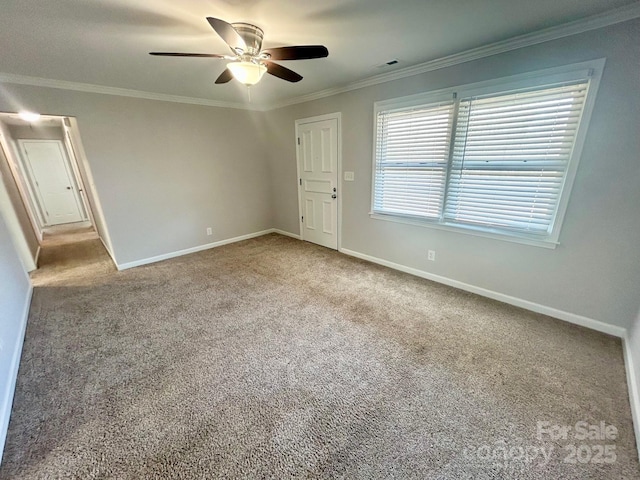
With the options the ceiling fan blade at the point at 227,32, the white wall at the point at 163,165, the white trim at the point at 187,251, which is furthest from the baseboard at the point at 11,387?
the ceiling fan blade at the point at 227,32

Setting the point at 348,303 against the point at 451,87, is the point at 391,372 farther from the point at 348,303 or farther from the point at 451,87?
the point at 451,87

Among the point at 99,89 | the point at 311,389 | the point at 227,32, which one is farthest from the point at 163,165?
the point at 311,389

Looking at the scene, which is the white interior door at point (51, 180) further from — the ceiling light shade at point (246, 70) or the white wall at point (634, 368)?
the white wall at point (634, 368)

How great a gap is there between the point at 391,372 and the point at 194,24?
2878 millimetres

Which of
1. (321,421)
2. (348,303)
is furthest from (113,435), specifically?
(348,303)

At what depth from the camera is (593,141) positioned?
1.97 metres

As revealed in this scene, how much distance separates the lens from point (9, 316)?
2061 mm

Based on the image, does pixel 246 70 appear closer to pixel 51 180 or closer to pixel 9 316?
pixel 9 316

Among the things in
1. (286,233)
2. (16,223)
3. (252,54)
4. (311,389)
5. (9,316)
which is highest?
(252,54)

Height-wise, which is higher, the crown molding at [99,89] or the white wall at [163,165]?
the crown molding at [99,89]

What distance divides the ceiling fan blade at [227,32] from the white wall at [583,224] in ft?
6.40

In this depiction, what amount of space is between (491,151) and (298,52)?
1.96m

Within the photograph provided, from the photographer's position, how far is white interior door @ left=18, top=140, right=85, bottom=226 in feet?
19.0

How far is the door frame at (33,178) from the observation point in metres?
5.64
